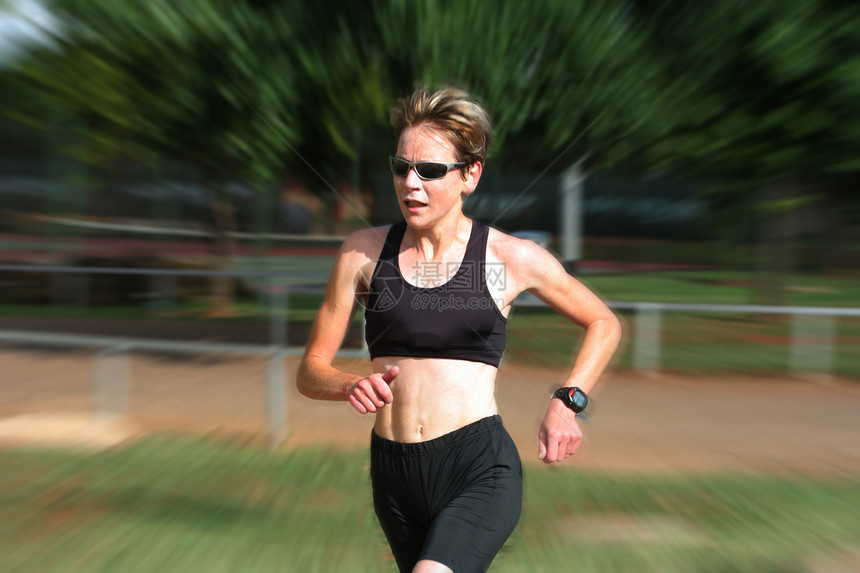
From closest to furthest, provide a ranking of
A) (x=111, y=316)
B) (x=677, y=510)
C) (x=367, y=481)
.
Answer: (x=677, y=510), (x=367, y=481), (x=111, y=316)

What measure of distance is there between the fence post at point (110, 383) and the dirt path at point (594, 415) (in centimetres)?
11

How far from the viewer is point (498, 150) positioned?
757 centimetres

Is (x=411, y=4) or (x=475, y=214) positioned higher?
(x=411, y=4)

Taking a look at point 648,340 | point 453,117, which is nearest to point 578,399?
point 453,117

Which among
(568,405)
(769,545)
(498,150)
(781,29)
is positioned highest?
(781,29)

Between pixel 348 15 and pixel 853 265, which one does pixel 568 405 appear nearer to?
pixel 348 15

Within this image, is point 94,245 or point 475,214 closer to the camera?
point 475,214

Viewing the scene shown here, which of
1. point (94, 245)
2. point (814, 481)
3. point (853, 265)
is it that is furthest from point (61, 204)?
point (853, 265)

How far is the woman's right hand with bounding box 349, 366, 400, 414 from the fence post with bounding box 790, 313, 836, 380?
26.2ft

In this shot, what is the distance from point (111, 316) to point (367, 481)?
11913mm

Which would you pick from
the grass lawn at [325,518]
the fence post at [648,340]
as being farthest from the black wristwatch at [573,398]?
the fence post at [648,340]

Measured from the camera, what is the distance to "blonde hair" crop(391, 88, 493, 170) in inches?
76.5

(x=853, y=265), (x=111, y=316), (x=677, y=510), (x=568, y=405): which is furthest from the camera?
(x=853, y=265)

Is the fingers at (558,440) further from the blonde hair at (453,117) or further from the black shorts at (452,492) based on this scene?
the blonde hair at (453,117)
